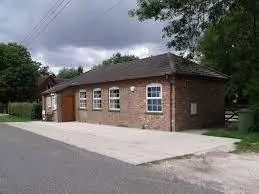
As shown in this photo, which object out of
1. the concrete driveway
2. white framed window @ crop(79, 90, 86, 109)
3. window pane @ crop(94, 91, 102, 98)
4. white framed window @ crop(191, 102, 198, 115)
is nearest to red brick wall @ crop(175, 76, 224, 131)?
white framed window @ crop(191, 102, 198, 115)

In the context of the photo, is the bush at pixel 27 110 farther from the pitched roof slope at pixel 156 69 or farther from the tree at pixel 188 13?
the tree at pixel 188 13

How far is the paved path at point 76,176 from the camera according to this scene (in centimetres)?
848

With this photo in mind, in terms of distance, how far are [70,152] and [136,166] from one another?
12.7 feet

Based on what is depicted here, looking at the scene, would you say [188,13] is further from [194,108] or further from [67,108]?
[67,108]

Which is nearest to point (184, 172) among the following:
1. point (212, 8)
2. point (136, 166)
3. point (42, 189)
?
point (136, 166)

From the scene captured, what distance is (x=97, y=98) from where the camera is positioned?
31516 millimetres

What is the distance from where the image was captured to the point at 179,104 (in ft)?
75.5

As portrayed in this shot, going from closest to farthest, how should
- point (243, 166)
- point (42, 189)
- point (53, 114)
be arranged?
point (42, 189)
point (243, 166)
point (53, 114)

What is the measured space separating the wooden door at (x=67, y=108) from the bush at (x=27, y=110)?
26.0 ft

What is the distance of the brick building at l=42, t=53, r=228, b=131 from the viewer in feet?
75.8

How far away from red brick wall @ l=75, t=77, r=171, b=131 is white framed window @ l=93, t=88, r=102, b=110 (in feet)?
0.95

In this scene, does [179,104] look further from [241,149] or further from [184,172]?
[184,172]

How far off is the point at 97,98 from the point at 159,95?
8.55 metres

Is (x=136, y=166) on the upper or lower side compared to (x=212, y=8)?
lower
